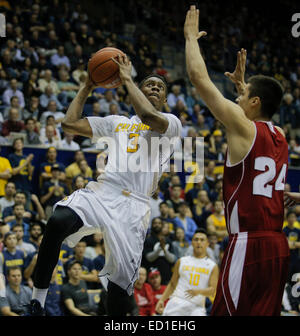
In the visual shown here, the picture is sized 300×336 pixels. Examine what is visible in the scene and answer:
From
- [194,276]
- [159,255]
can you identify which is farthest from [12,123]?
[194,276]

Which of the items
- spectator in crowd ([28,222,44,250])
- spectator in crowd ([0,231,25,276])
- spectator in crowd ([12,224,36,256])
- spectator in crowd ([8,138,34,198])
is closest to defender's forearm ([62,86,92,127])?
spectator in crowd ([0,231,25,276])

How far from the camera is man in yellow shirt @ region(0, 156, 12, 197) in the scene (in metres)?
10.2

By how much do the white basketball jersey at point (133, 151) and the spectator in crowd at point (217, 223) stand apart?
617cm

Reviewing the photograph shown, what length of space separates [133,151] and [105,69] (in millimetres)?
791

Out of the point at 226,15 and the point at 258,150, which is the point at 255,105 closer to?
the point at 258,150

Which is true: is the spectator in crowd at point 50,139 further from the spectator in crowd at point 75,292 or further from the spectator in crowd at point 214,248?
the spectator in crowd at point 214,248

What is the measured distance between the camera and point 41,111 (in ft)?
41.0

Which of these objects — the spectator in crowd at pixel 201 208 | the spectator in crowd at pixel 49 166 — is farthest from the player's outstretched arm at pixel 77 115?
→ the spectator in crowd at pixel 201 208

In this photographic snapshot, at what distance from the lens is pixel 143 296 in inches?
368

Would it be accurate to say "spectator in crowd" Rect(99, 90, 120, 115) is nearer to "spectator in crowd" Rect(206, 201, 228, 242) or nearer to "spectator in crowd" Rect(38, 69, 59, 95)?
"spectator in crowd" Rect(38, 69, 59, 95)

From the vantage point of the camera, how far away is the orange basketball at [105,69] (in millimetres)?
5116

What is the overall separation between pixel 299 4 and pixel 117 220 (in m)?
21.1

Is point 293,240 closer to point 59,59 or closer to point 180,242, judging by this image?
point 180,242
